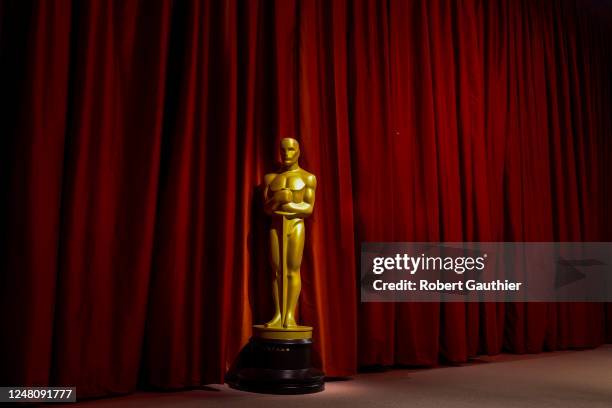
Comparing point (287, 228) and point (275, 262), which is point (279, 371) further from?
point (287, 228)

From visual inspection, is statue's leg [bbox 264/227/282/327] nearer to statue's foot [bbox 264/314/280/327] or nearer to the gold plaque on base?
statue's foot [bbox 264/314/280/327]

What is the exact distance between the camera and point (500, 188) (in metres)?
4.50

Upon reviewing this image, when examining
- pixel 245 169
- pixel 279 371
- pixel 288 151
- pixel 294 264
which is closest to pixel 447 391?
pixel 279 371

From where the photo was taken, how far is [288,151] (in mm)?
3201

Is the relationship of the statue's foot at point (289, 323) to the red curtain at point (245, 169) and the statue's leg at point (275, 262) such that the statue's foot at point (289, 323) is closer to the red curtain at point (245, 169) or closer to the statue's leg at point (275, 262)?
the statue's leg at point (275, 262)

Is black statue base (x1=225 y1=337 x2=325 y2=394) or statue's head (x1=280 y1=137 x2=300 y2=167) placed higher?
statue's head (x1=280 y1=137 x2=300 y2=167)

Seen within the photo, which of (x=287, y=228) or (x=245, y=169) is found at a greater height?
(x=245, y=169)

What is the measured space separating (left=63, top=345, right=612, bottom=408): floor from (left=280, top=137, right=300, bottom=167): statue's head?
3.93 ft

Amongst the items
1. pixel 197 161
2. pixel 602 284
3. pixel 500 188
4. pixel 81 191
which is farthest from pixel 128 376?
pixel 602 284

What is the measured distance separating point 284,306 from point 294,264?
8.8 inches

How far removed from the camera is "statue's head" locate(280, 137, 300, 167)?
320 cm

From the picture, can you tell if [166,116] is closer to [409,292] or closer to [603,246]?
[409,292]

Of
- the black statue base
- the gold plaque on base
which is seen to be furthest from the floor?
the gold plaque on base

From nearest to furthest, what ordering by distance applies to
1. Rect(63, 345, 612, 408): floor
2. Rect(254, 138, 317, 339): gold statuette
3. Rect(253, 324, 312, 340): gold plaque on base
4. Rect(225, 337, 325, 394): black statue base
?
Rect(63, 345, 612, 408): floor → Rect(225, 337, 325, 394): black statue base → Rect(253, 324, 312, 340): gold plaque on base → Rect(254, 138, 317, 339): gold statuette
